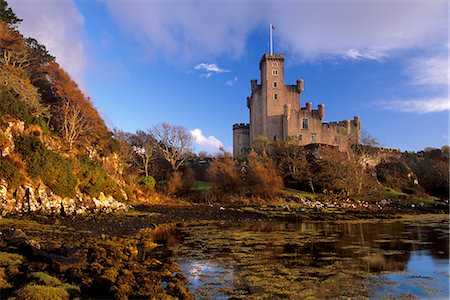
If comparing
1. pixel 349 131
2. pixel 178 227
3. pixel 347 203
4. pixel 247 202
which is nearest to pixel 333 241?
pixel 178 227

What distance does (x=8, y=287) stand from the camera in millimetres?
8641

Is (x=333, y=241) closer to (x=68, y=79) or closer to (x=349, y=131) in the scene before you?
(x=68, y=79)

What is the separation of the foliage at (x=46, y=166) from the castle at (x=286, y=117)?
40.0 metres

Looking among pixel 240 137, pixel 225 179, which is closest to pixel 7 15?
pixel 225 179

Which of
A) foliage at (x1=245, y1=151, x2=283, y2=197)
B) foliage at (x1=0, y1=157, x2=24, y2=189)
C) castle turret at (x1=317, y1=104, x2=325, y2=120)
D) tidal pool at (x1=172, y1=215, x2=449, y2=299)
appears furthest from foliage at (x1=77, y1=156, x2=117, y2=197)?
castle turret at (x1=317, y1=104, x2=325, y2=120)

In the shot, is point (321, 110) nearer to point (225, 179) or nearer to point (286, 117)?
point (286, 117)

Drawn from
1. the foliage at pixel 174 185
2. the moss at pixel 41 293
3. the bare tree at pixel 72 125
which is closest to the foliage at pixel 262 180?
the foliage at pixel 174 185

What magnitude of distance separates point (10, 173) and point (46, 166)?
377cm

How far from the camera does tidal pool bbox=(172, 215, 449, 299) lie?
32.4 ft

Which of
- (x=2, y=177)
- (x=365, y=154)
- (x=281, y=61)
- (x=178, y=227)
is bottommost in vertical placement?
(x=178, y=227)

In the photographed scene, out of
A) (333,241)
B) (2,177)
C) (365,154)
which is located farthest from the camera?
(365,154)

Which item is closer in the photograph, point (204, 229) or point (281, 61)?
point (204, 229)

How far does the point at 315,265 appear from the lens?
12.9 m

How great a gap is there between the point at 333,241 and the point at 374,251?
3.05 m
